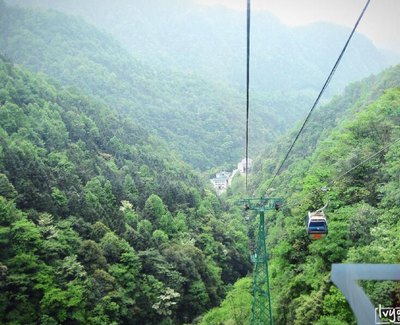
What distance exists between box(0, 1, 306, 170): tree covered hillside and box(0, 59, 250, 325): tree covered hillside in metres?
62.0

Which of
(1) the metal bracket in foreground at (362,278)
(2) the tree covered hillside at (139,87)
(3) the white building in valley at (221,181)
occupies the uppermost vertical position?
(2) the tree covered hillside at (139,87)

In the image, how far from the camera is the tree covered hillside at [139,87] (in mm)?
129875

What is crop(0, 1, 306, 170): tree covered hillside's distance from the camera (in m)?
130

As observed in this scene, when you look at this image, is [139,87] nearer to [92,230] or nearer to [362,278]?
[92,230]

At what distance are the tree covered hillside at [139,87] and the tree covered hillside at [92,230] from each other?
62003mm

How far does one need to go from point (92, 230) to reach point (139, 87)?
376 ft

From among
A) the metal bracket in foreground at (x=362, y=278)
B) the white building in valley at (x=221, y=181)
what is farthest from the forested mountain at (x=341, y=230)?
the white building in valley at (x=221, y=181)

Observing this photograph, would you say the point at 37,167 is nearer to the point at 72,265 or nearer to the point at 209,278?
the point at 72,265

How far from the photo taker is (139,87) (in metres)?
147

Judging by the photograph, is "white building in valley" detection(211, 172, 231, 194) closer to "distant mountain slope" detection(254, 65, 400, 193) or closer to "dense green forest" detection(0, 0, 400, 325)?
"dense green forest" detection(0, 0, 400, 325)

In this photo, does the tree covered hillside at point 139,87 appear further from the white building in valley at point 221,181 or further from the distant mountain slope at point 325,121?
the distant mountain slope at point 325,121

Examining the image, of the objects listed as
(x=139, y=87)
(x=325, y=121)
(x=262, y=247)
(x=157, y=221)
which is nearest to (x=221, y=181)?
(x=325, y=121)

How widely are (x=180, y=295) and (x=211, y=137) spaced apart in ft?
332

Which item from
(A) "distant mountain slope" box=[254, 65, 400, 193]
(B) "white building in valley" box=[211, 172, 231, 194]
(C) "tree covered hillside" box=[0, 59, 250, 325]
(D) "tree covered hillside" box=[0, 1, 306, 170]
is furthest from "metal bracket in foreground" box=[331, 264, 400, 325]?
(D) "tree covered hillside" box=[0, 1, 306, 170]
